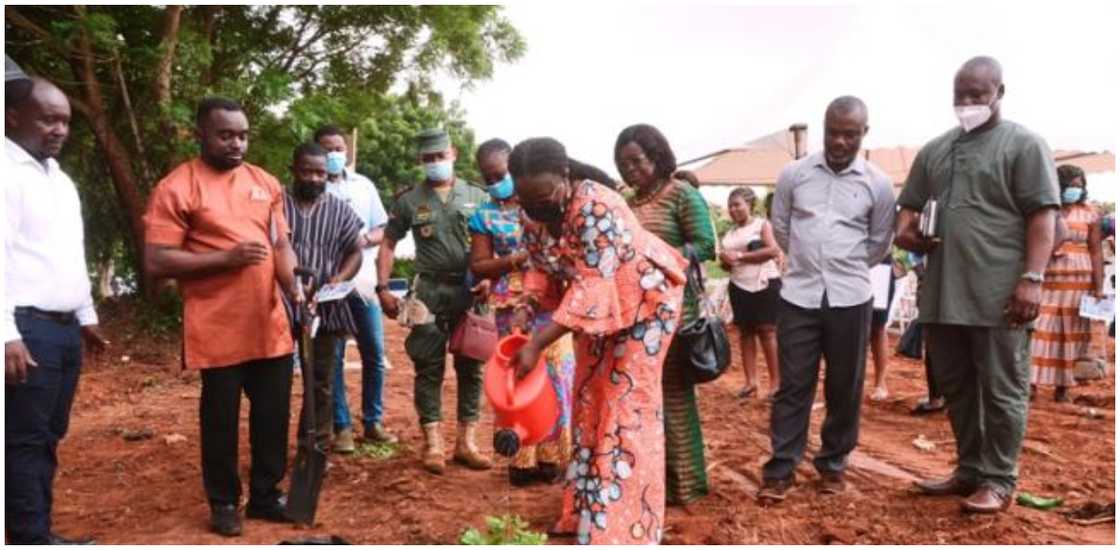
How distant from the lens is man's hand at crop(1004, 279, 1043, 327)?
372cm

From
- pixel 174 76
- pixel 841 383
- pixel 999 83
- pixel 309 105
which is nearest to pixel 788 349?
pixel 841 383

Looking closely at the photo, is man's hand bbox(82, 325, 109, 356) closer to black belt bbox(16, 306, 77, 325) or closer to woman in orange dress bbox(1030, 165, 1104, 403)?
black belt bbox(16, 306, 77, 325)

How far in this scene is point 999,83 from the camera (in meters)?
3.88

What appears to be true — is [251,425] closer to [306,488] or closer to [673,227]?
[306,488]

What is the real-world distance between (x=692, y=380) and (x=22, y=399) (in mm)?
2531

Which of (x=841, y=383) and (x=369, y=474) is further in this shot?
(x=369, y=474)

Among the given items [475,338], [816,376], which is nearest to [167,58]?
[475,338]

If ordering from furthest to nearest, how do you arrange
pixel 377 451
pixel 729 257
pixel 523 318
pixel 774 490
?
pixel 729 257, pixel 377 451, pixel 774 490, pixel 523 318

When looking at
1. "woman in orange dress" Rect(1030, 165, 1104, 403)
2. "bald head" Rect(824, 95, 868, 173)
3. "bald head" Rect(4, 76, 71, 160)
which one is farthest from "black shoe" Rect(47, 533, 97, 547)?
"woman in orange dress" Rect(1030, 165, 1104, 403)

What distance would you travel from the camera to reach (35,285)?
129 inches

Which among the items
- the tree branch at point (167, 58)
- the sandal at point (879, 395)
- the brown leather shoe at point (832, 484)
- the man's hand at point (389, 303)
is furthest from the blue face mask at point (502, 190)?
the tree branch at point (167, 58)

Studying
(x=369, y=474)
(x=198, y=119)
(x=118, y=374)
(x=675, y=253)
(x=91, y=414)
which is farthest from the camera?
(x=118, y=374)

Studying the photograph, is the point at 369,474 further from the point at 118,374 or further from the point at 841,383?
the point at 118,374

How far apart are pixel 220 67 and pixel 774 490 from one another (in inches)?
326
